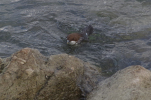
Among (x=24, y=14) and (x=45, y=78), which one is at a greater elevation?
(x=45, y=78)

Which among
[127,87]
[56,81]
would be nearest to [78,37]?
[56,81]

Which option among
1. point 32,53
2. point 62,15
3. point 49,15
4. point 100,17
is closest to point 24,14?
point 49,15

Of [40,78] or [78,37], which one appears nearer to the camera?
[40,78]

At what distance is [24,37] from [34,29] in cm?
86

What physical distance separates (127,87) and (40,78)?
1.29 meters

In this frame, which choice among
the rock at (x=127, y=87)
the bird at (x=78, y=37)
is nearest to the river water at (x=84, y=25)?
the bird at (x=78, y=37)

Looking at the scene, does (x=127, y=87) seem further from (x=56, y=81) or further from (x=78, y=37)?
(x=78, y=37)

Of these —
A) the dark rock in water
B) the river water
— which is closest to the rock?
the dark rock in water

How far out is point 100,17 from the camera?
902cm

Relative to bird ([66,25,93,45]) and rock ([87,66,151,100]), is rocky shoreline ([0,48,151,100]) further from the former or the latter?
bird ([66,25,93,45])

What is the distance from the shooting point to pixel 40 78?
296 centimetres

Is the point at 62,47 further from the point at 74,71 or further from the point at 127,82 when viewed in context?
the point at 127,82

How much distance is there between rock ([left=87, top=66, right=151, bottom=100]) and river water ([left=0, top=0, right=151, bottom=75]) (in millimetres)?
1711

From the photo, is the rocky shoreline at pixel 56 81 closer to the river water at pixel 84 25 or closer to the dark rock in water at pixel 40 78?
the dark rock in water at pixel 40 78
